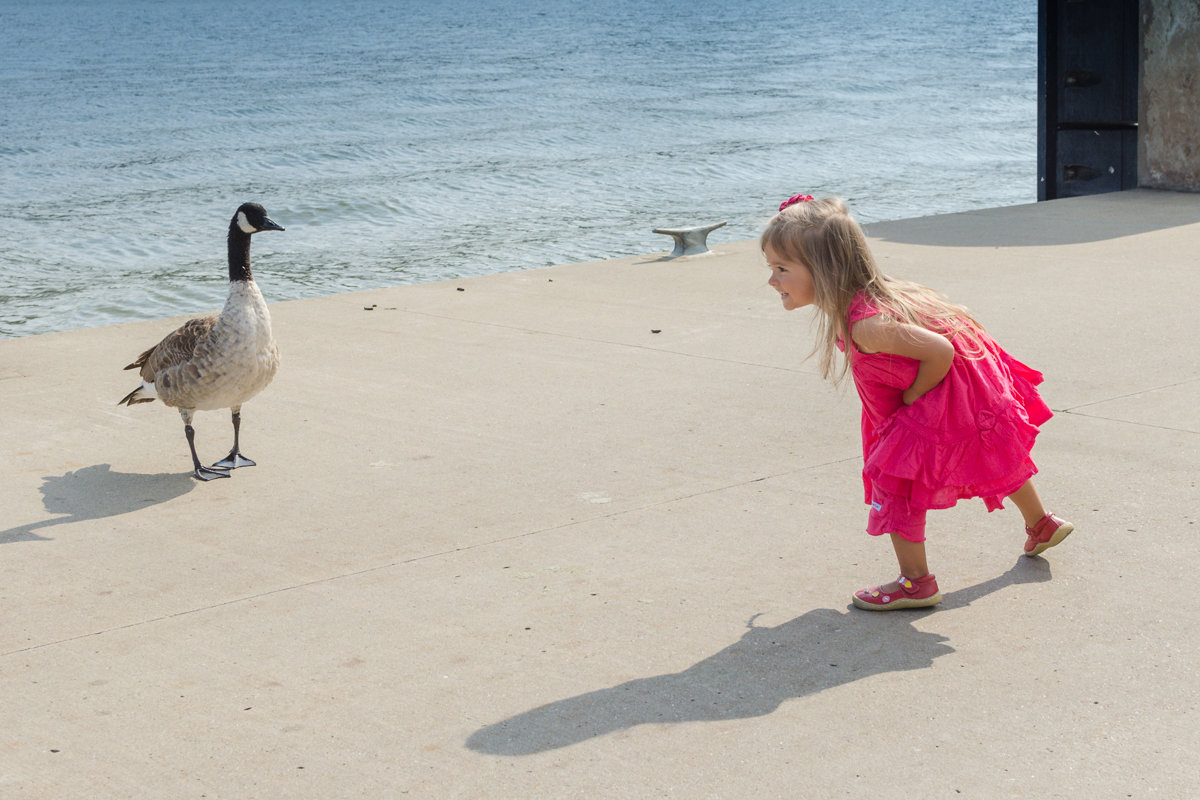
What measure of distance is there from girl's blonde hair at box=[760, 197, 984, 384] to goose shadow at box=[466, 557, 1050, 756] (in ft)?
2.72

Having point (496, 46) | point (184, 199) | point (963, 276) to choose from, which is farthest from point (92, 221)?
point (496, 46)

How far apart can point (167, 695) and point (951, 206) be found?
57.5ft

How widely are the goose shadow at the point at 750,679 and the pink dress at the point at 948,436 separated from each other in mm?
406

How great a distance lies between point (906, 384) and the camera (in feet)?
12.7

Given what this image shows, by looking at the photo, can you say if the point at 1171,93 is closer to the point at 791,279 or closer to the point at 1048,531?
the point at 1048,531

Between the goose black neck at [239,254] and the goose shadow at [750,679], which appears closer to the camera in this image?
the goose shadow at [750,679]

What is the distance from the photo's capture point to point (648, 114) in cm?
3744

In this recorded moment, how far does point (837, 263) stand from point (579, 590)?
1.33 m

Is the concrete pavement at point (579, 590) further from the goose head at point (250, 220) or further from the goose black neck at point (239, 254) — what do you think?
the goose head at point (250, 220)

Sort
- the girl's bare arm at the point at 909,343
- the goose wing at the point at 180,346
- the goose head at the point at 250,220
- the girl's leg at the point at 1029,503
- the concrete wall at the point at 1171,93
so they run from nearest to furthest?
the girl's bare arm at the point at 909,343 < the girl's leg at the point at 1029,503 < the goose wing at the point at 180,346 < the goose head at the point at 250,220 < the concrete wall at the point at 1171,93

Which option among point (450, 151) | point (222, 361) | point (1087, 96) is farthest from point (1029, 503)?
point (450, 151)

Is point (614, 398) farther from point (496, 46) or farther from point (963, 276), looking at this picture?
point (496, 46)

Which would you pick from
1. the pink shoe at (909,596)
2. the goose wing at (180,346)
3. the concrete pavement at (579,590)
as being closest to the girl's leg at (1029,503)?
the concrete pavement at (579,590)

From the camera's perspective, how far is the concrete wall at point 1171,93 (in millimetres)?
12570
